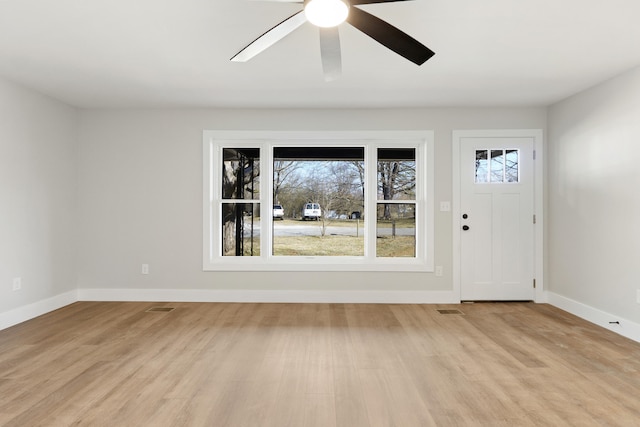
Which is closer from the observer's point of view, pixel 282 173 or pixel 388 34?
pixel 388 34

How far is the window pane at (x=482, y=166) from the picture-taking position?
470 cm

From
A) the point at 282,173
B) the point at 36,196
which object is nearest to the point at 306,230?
the point at 282,173

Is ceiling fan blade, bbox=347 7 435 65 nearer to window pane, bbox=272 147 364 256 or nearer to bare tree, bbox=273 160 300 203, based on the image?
window pane, bbox=272 147 364 256

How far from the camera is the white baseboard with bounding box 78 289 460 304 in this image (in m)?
4.61

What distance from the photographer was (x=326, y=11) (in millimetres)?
1862

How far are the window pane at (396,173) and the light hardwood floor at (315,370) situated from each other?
5.10ft

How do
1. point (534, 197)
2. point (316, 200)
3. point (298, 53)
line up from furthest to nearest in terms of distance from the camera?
point (316, 200) < point (534, 197) < point (298, 53)

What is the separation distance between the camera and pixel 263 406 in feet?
7.21

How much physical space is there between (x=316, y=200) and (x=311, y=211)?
0.52 feet

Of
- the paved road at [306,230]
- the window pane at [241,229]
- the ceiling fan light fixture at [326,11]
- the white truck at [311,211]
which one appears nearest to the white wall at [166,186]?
the window pane at [241,229]

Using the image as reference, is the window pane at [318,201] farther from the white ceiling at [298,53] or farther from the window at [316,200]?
the white ceiling at [298,53]

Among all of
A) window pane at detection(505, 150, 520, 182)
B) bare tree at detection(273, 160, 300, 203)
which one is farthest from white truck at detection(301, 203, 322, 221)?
window pane at detection(505, 150, 520, 182)

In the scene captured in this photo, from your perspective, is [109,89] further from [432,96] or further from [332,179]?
[432,96]

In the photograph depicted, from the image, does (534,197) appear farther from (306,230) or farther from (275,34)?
(275,34)
